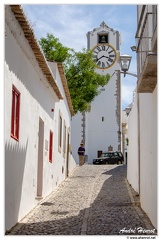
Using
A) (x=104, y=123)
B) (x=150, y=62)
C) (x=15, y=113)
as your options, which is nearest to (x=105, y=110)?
(x=104, y=123)

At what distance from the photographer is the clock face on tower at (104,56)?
42.8 metres

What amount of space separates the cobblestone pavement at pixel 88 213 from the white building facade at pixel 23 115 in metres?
0.37

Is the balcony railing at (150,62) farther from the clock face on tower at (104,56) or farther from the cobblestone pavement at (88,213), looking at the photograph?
the clock face on tower at (104,56)

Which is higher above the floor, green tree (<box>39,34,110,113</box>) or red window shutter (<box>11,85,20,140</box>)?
green tree (<box>39,34,110,113</box>)

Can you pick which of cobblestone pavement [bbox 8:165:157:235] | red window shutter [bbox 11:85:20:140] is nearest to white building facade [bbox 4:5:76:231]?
red window shutter [bbox 11:85:20:140]

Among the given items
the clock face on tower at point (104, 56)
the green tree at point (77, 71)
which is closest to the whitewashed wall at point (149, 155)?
the green tree at point (77, 71)

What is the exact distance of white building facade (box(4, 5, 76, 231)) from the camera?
7.55 meters

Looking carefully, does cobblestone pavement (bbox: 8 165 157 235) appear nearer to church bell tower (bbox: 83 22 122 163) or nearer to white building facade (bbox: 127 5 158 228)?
white building facade (bbox: 127 5 158 228)

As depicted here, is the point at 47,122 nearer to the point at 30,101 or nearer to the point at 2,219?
the point at 30,101

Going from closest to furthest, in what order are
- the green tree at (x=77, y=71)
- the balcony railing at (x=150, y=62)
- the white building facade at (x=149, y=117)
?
the balcony railing at (x=150, y=62)
the white building facade at (x=149, y=117)
the green tree at (x=77, y=71)

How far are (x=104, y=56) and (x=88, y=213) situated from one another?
3407 cm

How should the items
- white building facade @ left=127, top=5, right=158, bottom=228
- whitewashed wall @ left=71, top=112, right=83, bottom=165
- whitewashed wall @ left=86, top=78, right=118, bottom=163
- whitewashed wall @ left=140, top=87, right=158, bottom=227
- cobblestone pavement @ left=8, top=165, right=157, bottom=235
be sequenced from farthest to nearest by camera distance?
whitewashed wall @ left=86, top=78, right=118, bottom=163 → whitewashed wall @ left=71, top=112, right=83, bottom=165 → whitewashed wall @ left=140, top=87, right=158, bottom=227 → cobblestone pavement @ left=8, top=165, right=157, bottom=235 → white building facade @ left=127, top=5, right=158, bottom=228

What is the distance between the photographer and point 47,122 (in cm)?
1316

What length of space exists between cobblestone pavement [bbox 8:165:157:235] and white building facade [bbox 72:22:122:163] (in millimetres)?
26336
